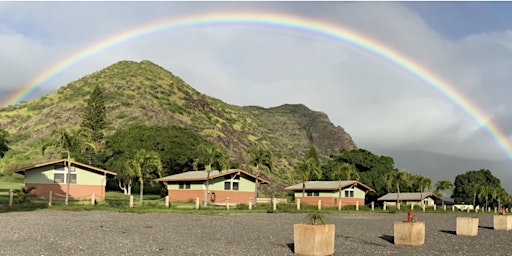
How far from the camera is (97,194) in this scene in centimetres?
7100

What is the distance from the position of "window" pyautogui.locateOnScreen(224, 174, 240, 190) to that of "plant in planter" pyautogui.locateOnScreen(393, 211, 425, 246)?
53908mm

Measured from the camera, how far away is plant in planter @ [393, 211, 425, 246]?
890 inches

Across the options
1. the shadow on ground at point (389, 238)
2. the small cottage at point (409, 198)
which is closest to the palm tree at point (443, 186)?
the small cottage at point (409, 198)

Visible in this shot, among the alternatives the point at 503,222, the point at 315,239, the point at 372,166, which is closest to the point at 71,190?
the point at 503,222

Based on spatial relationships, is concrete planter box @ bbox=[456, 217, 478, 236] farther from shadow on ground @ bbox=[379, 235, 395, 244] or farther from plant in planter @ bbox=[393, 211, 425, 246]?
plant in planter @ bbox=[393, 211, 425, 246]

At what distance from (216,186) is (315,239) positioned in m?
57.6

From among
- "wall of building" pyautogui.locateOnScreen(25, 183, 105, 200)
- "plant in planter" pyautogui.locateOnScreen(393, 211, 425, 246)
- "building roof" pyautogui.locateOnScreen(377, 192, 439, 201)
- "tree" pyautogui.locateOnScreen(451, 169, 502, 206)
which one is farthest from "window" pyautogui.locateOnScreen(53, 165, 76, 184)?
"tree" pyautogui.locateOnScreen(451, 169, 502, 206)

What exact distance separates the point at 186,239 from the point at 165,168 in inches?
2744

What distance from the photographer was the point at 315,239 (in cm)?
1766

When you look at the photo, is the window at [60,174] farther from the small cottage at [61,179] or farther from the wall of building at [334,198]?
the wall of building at [334,198]

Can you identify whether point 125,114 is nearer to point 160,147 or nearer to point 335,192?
point 160,147

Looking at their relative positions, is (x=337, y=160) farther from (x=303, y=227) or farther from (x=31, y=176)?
(x=303, y=227)

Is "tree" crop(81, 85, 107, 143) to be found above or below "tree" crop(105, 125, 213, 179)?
above

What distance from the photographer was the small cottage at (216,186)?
73688 millimetres
